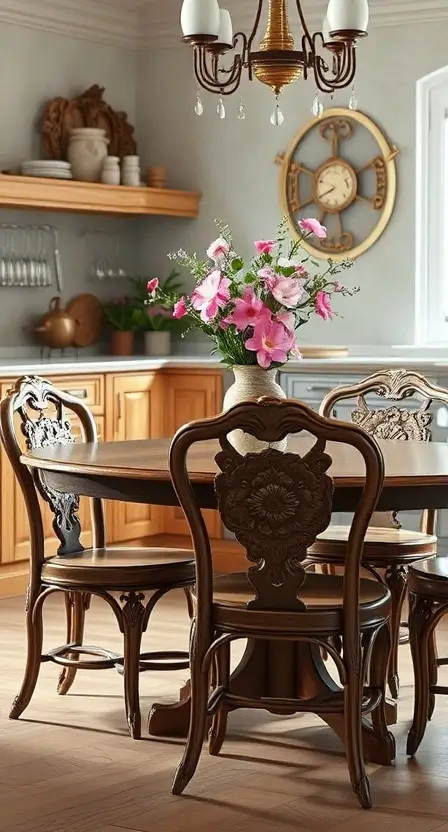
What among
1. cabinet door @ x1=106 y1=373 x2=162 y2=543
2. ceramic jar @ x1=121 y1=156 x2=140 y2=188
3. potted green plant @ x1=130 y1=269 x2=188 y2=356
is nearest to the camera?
cabinet door @ x1=106 y1=373 x2=162 y2=543

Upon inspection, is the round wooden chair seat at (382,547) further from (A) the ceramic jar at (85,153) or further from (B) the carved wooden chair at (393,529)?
(A) the ceramic jar at (85,153)

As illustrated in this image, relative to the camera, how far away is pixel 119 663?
3842mm

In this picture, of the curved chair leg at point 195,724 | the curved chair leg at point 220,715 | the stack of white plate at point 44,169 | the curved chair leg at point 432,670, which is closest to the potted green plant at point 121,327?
the stack of white plate at point 44,169

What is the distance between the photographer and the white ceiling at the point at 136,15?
21.2ft

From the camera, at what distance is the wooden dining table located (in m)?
3.31

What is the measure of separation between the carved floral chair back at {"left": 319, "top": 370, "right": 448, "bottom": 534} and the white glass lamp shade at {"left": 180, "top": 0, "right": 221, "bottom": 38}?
1201 millimetres

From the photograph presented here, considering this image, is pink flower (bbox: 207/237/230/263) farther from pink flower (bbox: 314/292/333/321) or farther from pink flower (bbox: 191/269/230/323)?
pink flower (bbox: 314/292/333/321)

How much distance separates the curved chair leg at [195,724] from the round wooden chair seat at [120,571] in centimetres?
45

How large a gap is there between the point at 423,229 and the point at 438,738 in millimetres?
3276

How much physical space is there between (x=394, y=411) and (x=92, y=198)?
8.67 feet

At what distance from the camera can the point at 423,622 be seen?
3543 mm

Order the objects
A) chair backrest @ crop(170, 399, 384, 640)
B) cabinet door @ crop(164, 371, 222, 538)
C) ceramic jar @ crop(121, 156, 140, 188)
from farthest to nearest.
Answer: ceramic jar @ crop(121, 156, 140, 188)
cabinet door @ crop(164, 371, 222, 538)
chair backrest @ crop(170, 399, 384, 640)

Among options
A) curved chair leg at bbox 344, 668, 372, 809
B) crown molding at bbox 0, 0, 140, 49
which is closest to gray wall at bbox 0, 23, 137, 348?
crown molding at bbox 0, 0, 140, 49

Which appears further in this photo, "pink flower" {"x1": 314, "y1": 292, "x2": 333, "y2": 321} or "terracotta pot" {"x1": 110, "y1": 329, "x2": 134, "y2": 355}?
Answer: "terracotta pot" {"x1": 110, "y1": 329, "x2": 134, "y2": 355}
